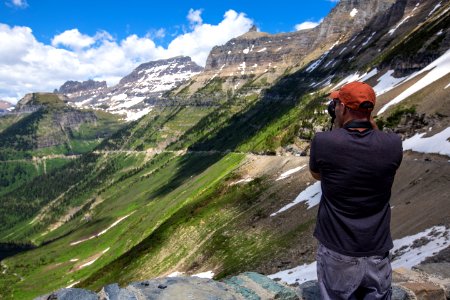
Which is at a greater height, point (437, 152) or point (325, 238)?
point (325, 238)

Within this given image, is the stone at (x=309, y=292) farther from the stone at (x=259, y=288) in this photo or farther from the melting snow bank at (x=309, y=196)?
the melting snow bank at (x=309, y=196)

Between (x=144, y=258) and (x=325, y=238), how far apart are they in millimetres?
87540

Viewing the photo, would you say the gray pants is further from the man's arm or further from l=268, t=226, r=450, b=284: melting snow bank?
l=268, t=226, r=450, b=284: melting snow bank

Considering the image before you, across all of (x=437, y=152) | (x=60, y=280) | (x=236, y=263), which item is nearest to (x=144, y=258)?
(x=236, y=263)

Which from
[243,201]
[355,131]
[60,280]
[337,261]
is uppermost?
[355,131]

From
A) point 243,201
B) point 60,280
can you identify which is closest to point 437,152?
point 243,201

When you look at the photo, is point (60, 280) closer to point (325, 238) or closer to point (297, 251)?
point (297, 251)

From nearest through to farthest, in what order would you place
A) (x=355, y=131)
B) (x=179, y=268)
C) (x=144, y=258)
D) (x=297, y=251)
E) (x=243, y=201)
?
(x=355, y=131) → (x=297, y=251) → (x=179, y=268) → (x=243, y=201) → (x=144, y=258)

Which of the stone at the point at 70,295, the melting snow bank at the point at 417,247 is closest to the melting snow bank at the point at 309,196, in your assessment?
the melting snow bank at the point at 417,247

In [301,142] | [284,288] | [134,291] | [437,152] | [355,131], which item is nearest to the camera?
[355,131]

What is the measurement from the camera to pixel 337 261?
7.61 metres

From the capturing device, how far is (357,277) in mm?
7473

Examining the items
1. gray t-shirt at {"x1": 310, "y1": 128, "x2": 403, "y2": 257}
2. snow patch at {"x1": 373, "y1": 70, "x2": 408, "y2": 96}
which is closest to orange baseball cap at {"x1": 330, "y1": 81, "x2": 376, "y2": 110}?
gray t-shirt at {"x1": 310, "y1": 128, "x2": 403, "y2": 257}

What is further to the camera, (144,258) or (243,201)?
(144,258)
